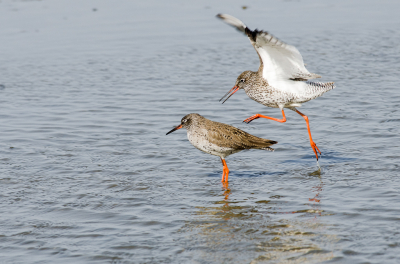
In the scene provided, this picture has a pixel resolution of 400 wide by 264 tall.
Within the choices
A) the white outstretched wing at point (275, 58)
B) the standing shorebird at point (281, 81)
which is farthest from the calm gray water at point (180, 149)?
the white outstretched wing at point (275, 58)

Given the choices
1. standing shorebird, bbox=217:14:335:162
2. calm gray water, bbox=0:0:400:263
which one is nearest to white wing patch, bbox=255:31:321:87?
standing shorebird, bbox=217:14:335:162

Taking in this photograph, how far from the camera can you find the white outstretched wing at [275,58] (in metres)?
8.39

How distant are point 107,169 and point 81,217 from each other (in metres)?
1.86

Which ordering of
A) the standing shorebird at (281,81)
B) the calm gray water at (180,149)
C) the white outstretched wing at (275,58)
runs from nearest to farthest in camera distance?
1. the calm gray water at (180,149)
2. the white outstretched wing at (275,58)
3. the standing shorebird at (281,81)

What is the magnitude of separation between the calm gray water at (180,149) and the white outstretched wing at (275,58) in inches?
51.1

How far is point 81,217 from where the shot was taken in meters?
7.08

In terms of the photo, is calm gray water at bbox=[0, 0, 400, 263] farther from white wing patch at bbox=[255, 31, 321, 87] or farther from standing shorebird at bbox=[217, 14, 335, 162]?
white wing patch at bbox=[255, 31, 321, 87]

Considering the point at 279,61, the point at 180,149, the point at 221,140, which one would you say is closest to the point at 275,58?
the point at 279,61

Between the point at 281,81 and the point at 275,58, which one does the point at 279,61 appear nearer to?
the point at 275,58

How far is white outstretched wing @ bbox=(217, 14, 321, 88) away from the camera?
8.39 meters

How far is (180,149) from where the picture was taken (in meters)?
9.91

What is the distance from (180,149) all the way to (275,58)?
2301 mm

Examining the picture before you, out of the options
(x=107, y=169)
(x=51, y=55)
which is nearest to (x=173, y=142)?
(x=107, y=169)

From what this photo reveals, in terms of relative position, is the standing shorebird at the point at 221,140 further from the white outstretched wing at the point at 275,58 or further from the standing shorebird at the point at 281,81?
the white outstretched wing at the point at 275,58
